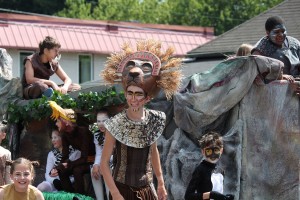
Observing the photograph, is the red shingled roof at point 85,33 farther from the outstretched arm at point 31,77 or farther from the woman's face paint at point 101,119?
the woman's face paint at point 101,119

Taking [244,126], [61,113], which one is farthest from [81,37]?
[244,126]

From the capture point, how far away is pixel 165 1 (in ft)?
178

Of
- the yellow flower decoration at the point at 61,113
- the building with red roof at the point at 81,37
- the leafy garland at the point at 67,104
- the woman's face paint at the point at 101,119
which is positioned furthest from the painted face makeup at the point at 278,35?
the building with red roof at the point at 81,37

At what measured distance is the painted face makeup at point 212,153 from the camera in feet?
27.9

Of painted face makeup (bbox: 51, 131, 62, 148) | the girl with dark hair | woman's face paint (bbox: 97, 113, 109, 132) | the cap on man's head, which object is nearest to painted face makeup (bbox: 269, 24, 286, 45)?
the cap on man's head

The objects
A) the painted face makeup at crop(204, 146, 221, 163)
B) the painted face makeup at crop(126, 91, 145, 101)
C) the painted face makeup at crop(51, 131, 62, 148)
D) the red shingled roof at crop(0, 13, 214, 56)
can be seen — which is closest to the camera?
the painted face makeup at crop(126, 91, 145, 101)

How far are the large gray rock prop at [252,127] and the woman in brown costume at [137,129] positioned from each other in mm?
1853

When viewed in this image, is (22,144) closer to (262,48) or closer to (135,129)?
(262,48)


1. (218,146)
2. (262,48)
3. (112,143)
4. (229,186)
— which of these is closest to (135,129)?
(112,143)

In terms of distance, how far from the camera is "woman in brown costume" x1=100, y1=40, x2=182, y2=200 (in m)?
7.35

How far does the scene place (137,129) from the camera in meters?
7.41

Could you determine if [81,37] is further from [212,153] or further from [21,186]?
[21,186]

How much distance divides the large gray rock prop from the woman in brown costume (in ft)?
6.08

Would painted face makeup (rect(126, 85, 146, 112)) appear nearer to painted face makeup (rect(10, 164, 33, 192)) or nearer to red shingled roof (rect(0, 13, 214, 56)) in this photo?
painted face makeup (rect(10, 164, 33, 192))
